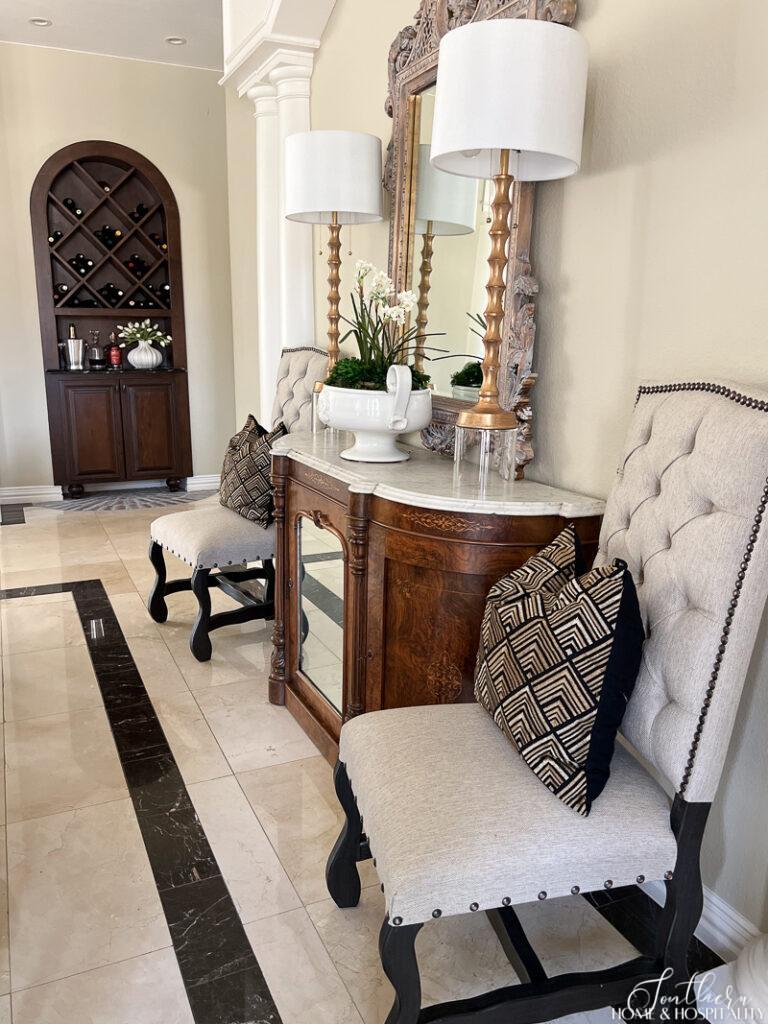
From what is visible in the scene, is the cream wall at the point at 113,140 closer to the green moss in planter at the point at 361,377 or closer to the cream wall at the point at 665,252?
the green moss in planter at the point at 361,377

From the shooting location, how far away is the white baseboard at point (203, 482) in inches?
262

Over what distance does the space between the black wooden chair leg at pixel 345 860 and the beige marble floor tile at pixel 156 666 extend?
1363 millimetres

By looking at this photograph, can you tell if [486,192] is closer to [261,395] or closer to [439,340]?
[439,340]

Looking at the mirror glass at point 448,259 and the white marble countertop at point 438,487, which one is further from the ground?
the mirror glass at point 448,259

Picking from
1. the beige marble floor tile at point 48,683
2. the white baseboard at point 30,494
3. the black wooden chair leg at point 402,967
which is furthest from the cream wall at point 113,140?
the black wooden chair leg at point 402,967

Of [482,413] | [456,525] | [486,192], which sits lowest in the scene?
[456,525]

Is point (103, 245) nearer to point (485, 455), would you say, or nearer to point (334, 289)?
point (334, 289)

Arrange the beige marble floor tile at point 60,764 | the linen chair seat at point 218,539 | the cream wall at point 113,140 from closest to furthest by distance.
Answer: the beige marble floor tile at point 60,764, the linen chair seat at point 218,539, the cream wall at point 113,140

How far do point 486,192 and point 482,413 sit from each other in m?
0.71

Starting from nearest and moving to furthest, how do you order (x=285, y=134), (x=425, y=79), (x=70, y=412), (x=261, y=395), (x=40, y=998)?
(x=40, y=998) < (x=425, y=79) < (x=285, y=134) < (x=261, y=395) < (x=70, y=412)

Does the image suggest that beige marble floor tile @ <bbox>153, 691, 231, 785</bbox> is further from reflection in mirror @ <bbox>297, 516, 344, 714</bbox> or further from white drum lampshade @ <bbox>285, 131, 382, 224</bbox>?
white drum lampshade @ <bbox>285, 131, 382, 224</bbox>

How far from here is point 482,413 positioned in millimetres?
2111

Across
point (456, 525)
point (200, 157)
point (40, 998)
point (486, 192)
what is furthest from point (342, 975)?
point (200, 157)

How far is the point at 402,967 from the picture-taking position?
135 centimetres
